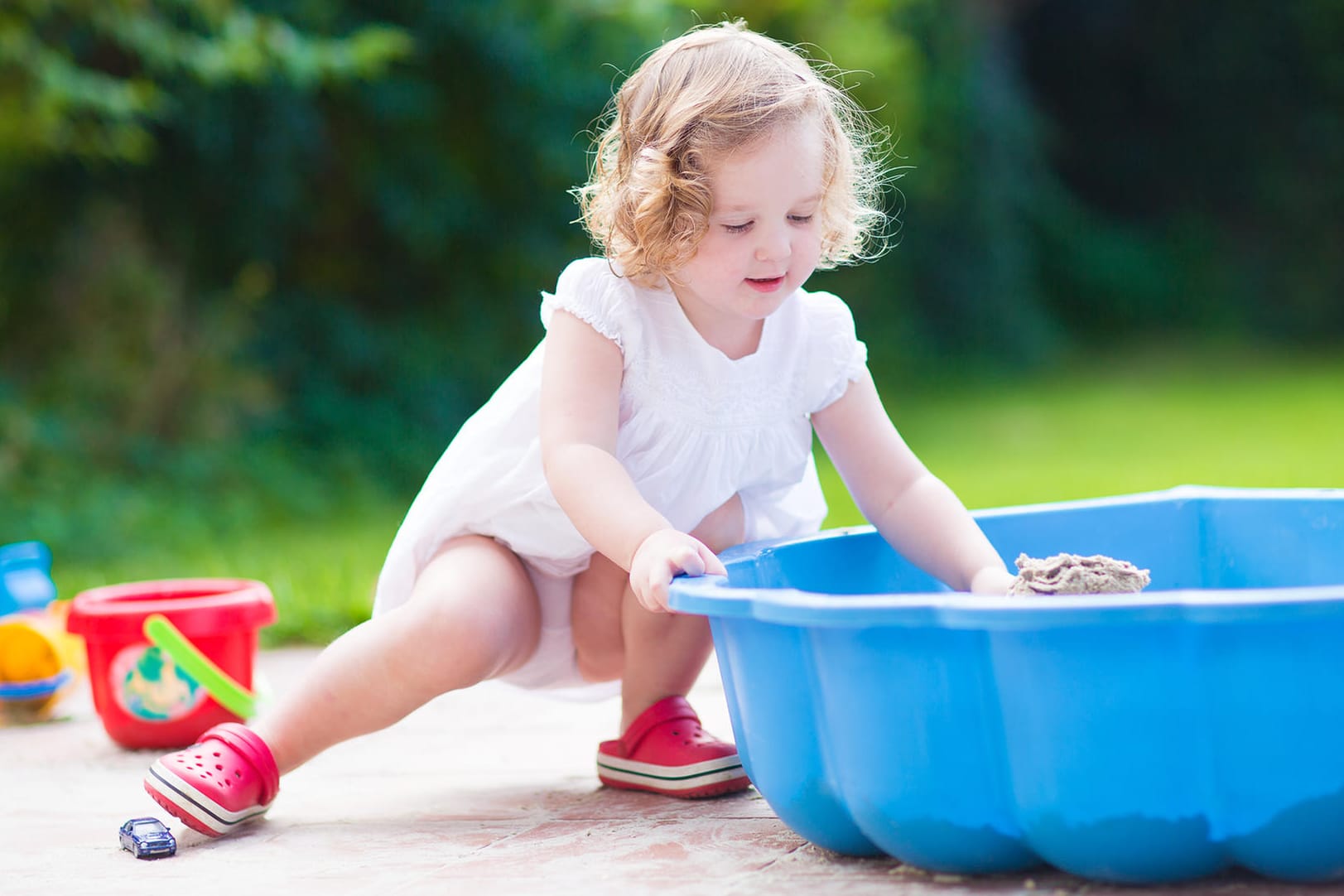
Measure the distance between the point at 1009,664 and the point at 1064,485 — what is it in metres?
3.18

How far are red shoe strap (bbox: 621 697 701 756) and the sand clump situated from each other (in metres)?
0.41

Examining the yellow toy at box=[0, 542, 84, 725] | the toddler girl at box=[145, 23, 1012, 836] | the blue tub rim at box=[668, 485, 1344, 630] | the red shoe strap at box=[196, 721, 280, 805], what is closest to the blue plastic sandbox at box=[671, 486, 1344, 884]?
the blue tub rim at box=[668, 485, 1344, 630]

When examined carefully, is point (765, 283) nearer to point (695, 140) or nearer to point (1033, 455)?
point (695, 140)

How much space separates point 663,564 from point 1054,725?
1.18 feet

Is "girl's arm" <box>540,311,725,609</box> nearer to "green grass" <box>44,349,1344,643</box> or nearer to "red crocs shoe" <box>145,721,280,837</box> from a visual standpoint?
"red crocs shoe" <box>145,721,280,837</box>

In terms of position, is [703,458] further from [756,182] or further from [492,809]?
Answer: [492,809]

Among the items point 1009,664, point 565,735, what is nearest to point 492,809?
point 565,735

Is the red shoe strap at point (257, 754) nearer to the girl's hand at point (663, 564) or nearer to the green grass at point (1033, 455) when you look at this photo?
the girl's hand at point (663, 564)

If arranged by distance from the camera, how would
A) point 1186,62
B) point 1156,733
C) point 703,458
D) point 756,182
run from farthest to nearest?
point 1186,62
point 703,458
point 756,182
point 1156,733

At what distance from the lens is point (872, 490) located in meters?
1.64

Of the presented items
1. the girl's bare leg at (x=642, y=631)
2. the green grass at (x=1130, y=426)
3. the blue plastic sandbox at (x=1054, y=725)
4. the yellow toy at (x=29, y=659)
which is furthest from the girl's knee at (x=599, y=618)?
the green grass at (x=1130, y=426)

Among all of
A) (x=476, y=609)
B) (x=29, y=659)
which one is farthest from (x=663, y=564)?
(x=29, y=659)

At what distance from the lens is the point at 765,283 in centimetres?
149

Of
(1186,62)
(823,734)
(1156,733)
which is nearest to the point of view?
(1156,733)
